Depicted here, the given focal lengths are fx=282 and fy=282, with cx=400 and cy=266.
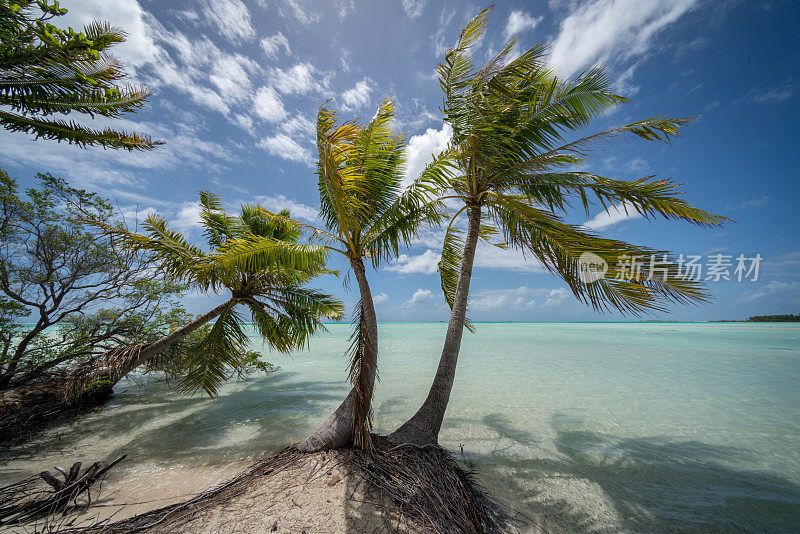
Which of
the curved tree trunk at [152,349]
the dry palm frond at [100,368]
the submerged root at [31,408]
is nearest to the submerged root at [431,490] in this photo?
the curved tree trunk at [152,349]

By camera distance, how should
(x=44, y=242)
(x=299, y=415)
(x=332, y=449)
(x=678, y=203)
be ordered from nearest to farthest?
(x=678, y=203), (x=332, y=449), (x=44, y=242), (x=299, y=415)

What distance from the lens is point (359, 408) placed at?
3605 millimetres

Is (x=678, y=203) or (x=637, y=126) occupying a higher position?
(x=637, y=126)

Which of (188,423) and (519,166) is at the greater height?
(519,166)

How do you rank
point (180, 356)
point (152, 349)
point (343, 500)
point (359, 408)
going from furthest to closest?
point (180, 356) → point (152, 349) → point (359, 408) → point (343, 500)

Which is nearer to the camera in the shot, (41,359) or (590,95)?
(590,95)

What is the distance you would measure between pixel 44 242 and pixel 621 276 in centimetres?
1203

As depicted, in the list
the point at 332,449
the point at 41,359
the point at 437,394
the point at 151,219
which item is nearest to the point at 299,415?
the point at 332,449

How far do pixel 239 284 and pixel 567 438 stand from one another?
837cm

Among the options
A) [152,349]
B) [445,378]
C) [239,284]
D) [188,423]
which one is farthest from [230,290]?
[445,378]

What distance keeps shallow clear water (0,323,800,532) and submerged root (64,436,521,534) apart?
137 cm

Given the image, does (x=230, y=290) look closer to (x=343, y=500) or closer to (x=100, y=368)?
(x=100, y=368)

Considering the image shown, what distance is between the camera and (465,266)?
4.78 m

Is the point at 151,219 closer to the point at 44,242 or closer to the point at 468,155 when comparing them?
the point at 44,242
